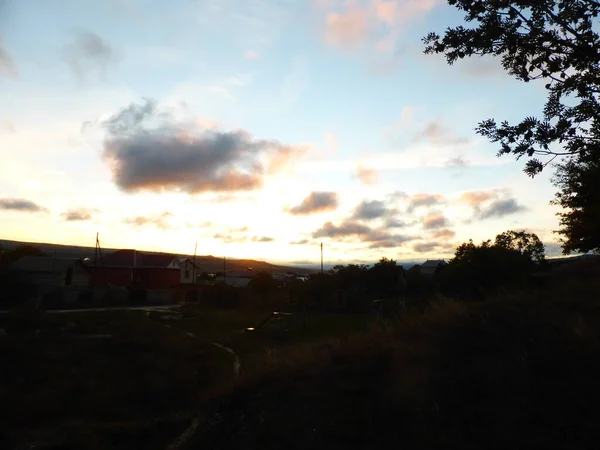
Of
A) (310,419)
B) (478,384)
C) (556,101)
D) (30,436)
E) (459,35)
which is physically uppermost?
(459,35)

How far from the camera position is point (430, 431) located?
22.2ft

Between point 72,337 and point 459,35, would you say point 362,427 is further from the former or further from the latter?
point 72,337

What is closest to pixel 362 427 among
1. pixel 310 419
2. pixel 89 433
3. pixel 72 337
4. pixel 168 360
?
pixel 310 419

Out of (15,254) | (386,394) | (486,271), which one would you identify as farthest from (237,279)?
(386,394)

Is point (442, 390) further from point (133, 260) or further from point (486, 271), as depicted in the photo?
point (133, 260)

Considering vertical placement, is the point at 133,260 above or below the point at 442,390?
above

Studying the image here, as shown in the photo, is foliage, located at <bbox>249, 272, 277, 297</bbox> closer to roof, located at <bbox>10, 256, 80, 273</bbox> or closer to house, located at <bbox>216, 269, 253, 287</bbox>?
roof, located at <bbox>10, 256, 80, 273</bbox>

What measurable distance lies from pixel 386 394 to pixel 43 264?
59483 millimetres

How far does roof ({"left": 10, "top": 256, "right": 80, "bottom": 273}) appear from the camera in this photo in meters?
56.0

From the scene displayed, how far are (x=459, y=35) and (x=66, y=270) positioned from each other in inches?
2332

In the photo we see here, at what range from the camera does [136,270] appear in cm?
6450

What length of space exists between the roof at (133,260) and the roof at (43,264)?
15.8ft

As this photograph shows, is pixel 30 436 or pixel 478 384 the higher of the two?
pixel 478 384

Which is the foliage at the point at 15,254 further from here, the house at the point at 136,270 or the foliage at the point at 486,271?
the foliage at the point at 486,271
